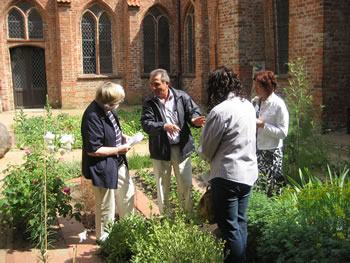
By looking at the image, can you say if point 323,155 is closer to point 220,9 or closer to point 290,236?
point 290,236

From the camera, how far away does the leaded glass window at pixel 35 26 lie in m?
17.6

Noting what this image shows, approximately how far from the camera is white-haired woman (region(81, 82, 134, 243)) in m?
4.06

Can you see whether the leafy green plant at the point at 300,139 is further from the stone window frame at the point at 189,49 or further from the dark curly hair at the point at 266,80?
the stone window frame at the point at 189,49

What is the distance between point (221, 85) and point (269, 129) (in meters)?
1.37

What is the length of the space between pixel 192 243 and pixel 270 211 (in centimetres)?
109

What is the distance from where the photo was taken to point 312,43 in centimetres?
954

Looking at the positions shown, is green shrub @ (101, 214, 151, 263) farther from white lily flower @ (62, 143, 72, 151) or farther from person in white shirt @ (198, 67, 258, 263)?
white lily flower @ (62, 143, 72, 151)

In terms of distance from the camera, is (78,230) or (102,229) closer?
(102,229)

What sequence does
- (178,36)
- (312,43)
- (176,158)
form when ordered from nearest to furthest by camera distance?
(176,158), (312,43), (178,36)

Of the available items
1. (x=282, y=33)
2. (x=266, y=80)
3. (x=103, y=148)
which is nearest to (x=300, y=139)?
(x=266, y=80)

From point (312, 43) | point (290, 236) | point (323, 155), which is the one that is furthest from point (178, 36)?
point (290, 236)

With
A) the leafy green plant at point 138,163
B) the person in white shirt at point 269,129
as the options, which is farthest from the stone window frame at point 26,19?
the person in white shirt at point 269,129

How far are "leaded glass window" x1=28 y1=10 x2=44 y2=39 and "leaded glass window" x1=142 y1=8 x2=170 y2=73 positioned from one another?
485 cm

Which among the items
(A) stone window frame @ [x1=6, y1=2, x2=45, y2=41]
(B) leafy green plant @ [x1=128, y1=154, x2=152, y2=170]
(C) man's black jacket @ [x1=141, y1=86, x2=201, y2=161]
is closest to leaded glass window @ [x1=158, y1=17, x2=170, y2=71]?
(A) stone window frame @ [x1=6, y1=2, x2=45, y2=41]
